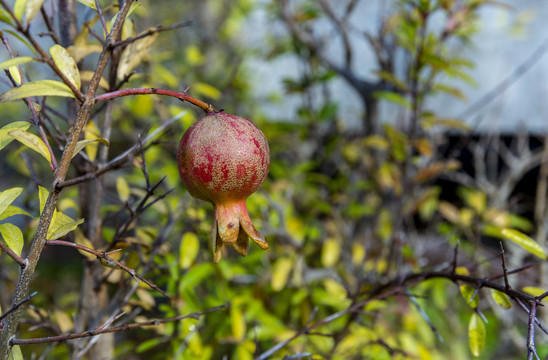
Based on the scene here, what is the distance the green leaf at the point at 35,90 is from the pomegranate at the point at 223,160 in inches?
4.8

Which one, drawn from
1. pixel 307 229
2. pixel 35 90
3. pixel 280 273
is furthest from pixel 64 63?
pixel 307 229

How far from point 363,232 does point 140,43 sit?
1.11 metres

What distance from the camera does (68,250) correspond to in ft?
9.17

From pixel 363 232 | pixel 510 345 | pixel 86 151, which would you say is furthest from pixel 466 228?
pixel 86 151

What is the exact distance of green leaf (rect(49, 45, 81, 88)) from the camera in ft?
1.45

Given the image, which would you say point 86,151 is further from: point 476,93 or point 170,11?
point 170,11

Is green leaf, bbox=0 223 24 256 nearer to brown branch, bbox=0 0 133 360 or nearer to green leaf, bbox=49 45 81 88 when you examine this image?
brown branch, bbox=0 0 133 360

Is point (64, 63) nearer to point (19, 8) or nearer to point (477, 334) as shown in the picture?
point (19, 8)

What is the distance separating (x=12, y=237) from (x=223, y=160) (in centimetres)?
26

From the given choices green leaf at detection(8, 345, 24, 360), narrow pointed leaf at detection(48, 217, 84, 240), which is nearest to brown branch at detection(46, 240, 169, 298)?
narrow pointed leaf at detection(48, 217, 84, 240)

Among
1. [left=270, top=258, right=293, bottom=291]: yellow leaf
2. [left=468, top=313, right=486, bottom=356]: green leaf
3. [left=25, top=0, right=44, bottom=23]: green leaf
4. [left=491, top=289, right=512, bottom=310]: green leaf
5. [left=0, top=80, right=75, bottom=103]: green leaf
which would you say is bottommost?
[left=270, top=258, right=293, bottom=291]: yellow leaf

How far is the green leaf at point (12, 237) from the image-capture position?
1.63 feet

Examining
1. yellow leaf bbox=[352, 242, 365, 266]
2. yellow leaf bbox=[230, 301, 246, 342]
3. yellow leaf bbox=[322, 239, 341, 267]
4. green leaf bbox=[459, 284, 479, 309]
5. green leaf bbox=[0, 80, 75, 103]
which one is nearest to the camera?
green leaf bbox=[0, 80, 75, 103]

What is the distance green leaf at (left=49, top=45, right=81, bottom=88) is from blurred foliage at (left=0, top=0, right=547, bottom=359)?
0.26ft
